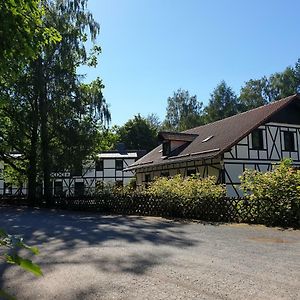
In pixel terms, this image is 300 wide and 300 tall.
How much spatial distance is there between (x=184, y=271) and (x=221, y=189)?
1063cm

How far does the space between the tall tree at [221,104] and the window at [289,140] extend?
3796 cm

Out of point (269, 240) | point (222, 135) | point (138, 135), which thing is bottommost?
point (269, 240)

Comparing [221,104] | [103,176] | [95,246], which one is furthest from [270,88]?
[95,246]

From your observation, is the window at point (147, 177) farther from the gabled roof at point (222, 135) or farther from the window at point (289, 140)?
the window at point (289, 140)

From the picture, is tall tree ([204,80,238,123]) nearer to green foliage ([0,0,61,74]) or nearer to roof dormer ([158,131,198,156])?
roof dormer ([158,131,198,156])

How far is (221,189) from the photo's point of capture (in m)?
16.7

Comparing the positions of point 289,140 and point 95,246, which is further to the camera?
point 289,140

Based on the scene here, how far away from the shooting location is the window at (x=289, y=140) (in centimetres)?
2630

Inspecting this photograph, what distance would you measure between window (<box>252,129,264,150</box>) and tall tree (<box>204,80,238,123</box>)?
130ft

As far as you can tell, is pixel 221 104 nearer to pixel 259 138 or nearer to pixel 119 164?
pixel 119 164

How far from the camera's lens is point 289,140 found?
26.5m

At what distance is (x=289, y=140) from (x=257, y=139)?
3062 mm

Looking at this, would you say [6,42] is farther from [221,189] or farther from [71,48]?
[71,48]

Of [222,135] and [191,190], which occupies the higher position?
[222,135]
